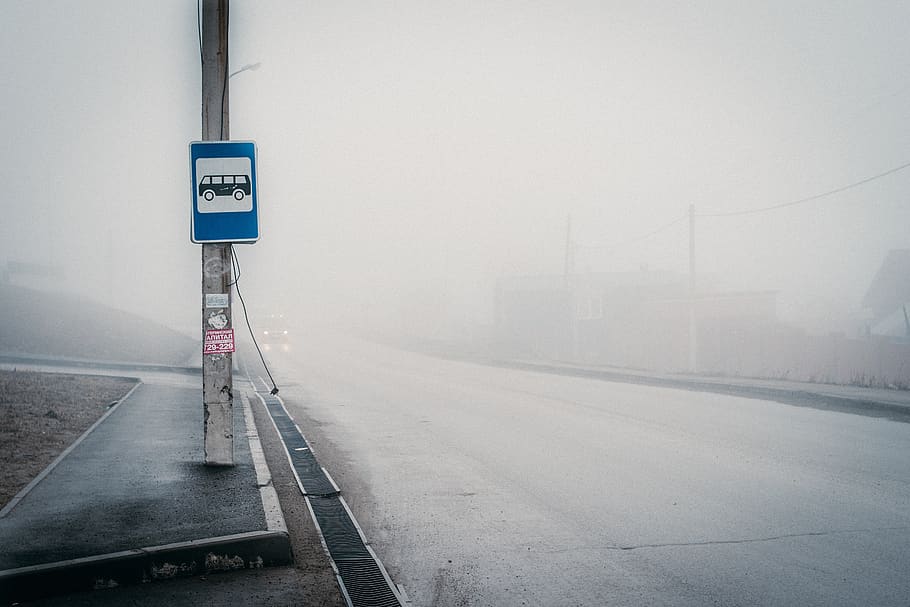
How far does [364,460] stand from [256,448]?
1419 millimetres

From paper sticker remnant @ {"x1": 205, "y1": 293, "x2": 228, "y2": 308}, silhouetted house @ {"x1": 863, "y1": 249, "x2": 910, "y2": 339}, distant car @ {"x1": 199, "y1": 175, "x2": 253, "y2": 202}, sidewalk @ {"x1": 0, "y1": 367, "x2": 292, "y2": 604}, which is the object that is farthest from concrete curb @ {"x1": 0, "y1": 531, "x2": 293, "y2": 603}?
silhouetted house @ {"x1": 863, "y1": 249, "x2": 910, "y2": 339}

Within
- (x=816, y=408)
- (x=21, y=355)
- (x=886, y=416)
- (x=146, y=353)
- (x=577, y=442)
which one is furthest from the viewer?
(x=146, y=353)

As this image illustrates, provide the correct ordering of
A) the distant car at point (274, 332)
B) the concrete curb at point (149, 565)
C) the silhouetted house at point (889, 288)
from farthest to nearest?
the silhouetted house at point (889, 288), the distant car at point (274, 332), the concrete curb at point (149, 565)

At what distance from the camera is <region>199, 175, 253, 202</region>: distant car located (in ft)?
27.6

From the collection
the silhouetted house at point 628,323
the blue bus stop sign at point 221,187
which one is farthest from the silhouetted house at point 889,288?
the blue bus stop sign at point 221,187

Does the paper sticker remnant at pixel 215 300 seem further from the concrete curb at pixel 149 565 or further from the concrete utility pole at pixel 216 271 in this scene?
the concrete curb at pixel 149 565

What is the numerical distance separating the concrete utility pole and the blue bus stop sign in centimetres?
20

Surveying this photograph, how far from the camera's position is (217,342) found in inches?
330

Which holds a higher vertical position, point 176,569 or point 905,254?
point 905,254

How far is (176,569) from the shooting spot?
5.19m

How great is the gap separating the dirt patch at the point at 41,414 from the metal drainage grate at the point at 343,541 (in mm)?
2908

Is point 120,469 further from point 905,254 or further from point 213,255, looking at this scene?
point 905,254

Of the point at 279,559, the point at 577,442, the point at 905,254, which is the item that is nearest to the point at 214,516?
the point at 279,559

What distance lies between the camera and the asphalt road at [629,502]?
201 inches
